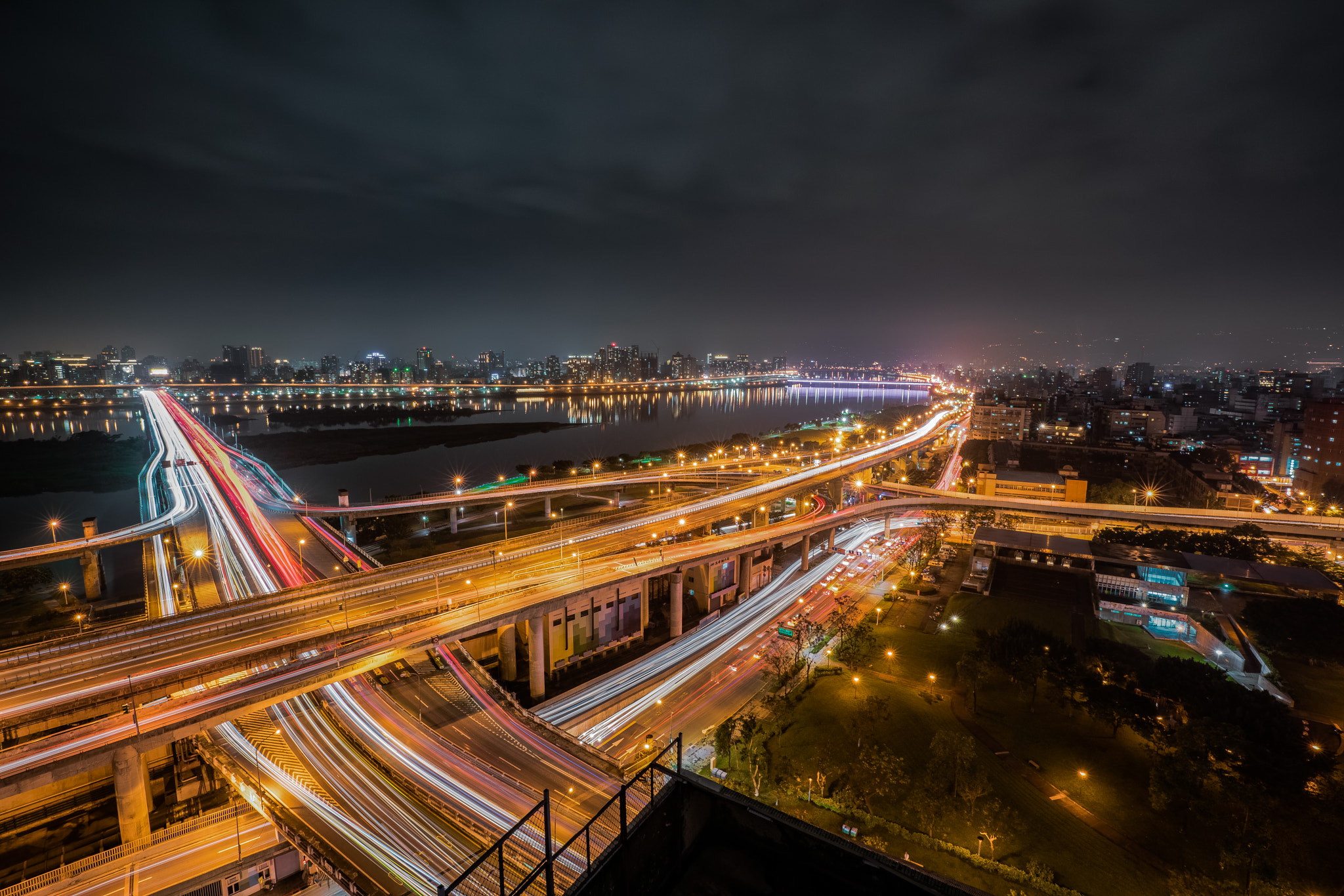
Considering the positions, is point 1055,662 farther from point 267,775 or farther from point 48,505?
point 48,505

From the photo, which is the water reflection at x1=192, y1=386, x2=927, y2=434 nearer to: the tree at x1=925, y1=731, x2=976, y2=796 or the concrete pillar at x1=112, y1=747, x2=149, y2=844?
the concrete pillar at x1=112, y1=747, x2=149, y2=844

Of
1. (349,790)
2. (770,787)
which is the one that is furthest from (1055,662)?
(349,790)

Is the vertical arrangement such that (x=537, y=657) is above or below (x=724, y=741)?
above

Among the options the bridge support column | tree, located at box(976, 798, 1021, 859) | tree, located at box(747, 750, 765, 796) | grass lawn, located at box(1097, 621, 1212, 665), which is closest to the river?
the bridge support column

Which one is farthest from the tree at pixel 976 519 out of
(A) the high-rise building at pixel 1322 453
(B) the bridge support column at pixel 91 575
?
(B) the bridge support column at pixel 91 575

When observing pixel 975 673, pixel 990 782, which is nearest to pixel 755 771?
pixel 990 782

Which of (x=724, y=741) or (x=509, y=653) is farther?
(x=509, y=653)

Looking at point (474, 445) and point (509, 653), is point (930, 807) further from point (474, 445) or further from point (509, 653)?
point (474, 445)
